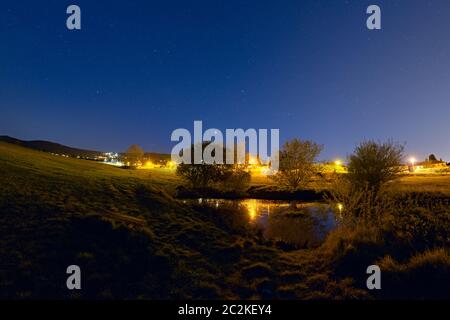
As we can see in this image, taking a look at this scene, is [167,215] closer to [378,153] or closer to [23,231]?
[23,231]

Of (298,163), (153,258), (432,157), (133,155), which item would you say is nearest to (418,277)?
(153,258)

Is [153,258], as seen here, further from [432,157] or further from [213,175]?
[432,157]

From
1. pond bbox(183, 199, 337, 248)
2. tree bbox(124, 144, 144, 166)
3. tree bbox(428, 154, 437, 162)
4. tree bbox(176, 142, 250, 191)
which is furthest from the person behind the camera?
tree bbox(428, 154, 437, 162)

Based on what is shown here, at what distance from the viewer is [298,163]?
41188mm

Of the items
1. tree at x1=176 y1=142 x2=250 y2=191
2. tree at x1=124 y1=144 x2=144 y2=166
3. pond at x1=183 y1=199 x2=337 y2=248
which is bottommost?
pond at x1=183 y1=199 x2=337 y2=248

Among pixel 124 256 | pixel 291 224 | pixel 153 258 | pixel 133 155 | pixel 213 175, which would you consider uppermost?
pixel 133 155

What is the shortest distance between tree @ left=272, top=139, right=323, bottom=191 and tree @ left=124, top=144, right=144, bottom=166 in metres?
86.0

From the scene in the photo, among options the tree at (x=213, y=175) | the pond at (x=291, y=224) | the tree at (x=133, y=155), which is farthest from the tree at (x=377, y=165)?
the tree at (x=133, y=155)

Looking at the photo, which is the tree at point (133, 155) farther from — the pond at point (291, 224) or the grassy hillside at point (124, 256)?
the grassy hillside at point (124, 256)

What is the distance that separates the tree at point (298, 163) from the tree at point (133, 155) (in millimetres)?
85980

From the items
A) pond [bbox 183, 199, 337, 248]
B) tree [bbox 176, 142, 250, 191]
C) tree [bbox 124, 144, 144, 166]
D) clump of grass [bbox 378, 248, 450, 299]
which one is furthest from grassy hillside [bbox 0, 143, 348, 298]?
tree [bbox 124, 144, 144, 166]

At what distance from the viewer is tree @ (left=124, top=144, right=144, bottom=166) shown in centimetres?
11481

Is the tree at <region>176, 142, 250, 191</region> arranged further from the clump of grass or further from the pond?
the clump of grass

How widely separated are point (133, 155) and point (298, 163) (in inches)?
3475
